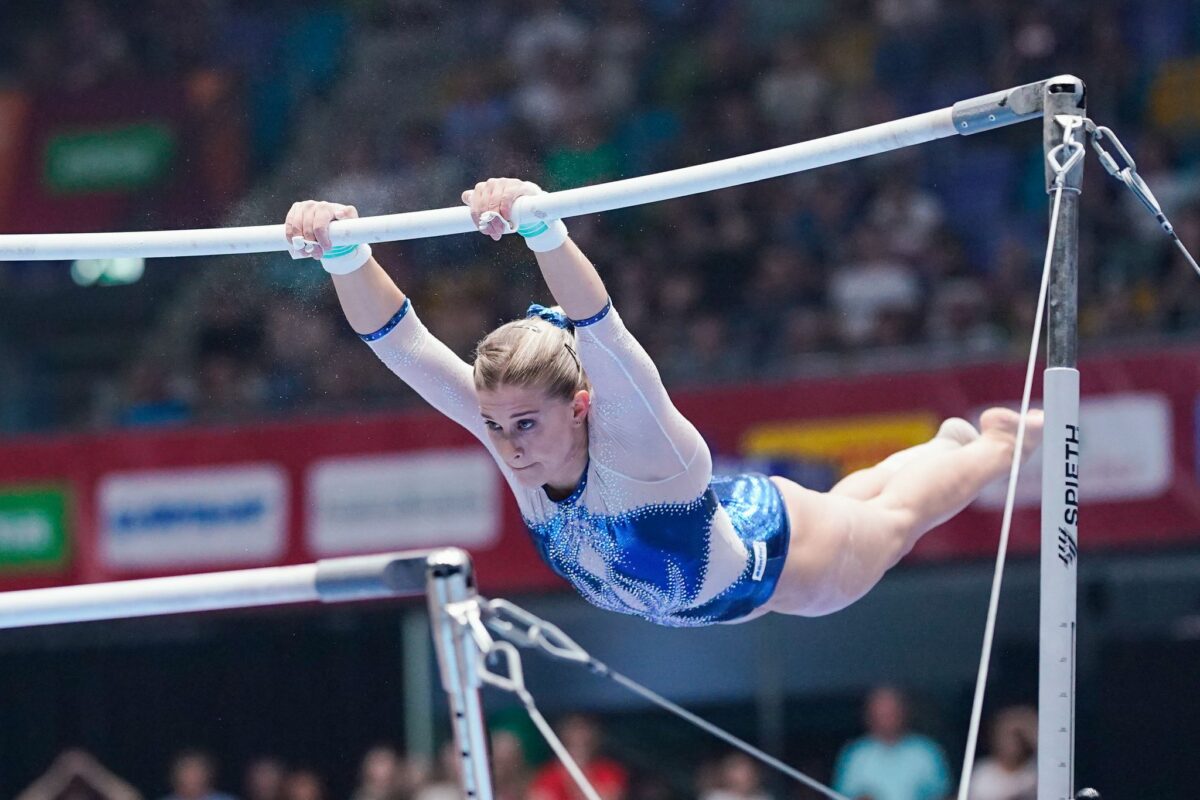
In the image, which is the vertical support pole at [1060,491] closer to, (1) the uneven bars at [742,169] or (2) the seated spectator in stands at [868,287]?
(1) the uneven bars at [742,169]

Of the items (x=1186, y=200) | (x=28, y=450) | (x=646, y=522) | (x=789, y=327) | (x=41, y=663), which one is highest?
(x=1186, y=200)

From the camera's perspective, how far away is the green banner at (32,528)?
336 inches

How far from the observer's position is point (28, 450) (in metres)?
8.61

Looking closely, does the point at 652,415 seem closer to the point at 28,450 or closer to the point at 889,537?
the point at 889,537

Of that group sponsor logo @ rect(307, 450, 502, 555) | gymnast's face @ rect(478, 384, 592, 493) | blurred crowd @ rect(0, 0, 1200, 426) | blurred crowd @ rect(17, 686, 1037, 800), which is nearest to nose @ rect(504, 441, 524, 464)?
gymnast's face @ rect(478, 384, 592, 493)

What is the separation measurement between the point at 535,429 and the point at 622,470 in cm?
20

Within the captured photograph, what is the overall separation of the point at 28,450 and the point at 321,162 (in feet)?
8.10

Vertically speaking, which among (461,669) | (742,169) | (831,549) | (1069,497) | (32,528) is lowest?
(461,669)

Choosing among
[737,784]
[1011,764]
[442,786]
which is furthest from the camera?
[442,786]

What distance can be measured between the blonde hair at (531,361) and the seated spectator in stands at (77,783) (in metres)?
6.49

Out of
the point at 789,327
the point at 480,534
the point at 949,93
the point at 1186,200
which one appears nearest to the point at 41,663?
the point at 480,534

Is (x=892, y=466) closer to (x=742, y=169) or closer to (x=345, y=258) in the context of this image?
(x=742, y=169)

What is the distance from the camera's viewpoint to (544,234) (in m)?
3.09

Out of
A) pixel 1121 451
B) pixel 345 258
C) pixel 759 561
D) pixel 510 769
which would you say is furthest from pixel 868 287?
pixel 345 258
